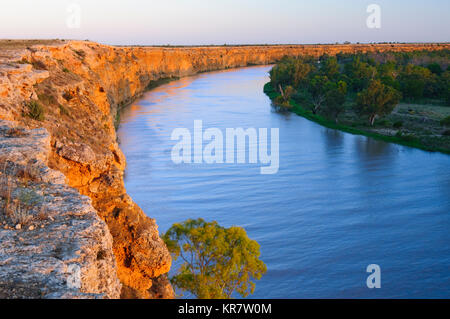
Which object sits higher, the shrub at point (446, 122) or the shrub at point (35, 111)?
the shrub at point (35, 111)

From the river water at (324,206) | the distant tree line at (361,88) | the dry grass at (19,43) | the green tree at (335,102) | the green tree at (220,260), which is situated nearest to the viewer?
the green tree at (220,260)

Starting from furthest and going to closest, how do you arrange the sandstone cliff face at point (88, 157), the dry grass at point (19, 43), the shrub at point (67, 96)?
1. the dry grass at point (19, 43)
2. the shrub at point (67, 96)
3. the sandstone cliff face at point (88, 157)

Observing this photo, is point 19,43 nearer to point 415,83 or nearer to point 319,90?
point 319,90

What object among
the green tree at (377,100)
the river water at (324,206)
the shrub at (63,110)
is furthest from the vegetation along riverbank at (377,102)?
the shrub at (63,110)

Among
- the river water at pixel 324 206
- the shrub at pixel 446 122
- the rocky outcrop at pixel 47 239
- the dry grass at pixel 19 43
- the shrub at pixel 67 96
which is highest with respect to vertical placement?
the dry grass at pixel 19 43

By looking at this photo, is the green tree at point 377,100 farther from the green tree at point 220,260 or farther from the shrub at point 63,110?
the shrub at point 63,110

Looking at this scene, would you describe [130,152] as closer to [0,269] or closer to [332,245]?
[332,245]

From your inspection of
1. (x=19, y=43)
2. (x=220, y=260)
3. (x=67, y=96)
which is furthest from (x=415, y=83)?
(x=220, y=260)
